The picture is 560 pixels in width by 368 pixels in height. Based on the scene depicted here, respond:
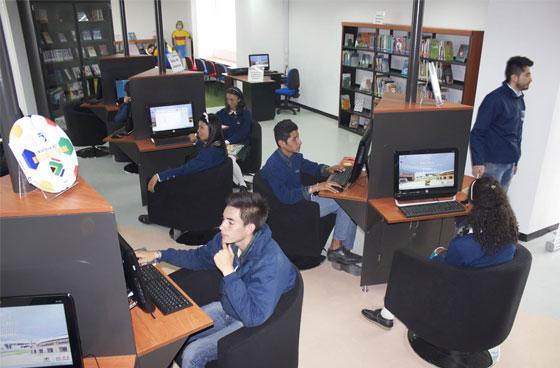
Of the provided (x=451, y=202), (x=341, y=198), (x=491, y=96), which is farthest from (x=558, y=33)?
(x=341, y=198)

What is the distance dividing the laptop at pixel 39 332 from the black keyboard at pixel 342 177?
8.06ft

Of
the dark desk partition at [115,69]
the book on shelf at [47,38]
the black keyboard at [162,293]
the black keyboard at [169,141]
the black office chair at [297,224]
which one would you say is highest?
the book on shelf at [47,38]

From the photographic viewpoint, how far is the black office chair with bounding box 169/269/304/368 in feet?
6.61

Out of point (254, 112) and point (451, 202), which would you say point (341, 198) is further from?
point (254, 112)

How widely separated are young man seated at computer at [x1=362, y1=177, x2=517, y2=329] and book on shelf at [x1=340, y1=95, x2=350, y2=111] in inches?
249

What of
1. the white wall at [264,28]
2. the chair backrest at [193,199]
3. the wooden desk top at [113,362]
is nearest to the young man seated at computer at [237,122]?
the chair backrest at [193,199]

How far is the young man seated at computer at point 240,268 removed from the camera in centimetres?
207

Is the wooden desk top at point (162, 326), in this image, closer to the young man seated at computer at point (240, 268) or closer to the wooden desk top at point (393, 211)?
the young man seated at computer at point (240, 268)

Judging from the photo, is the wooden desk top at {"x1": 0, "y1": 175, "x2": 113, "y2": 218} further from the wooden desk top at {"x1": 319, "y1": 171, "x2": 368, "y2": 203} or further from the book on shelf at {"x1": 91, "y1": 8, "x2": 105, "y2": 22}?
the book on shelf at {"x1": 91, "y1": 8, "x2": 105, "y2": 22}

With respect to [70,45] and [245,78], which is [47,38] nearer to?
[70,45]

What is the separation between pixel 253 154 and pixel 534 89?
117 inches

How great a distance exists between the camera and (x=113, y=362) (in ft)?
6.41

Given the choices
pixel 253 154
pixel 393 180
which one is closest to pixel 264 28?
pixel 253 154

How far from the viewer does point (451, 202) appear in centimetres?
348
